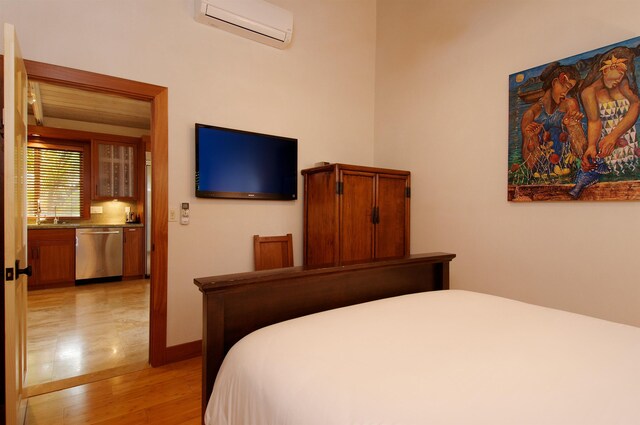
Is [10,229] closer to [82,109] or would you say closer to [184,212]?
[184,212]

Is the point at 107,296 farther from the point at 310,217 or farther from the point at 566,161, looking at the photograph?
the point at 566,161

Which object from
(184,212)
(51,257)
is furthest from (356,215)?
(51,257)

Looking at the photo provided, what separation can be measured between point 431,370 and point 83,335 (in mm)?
3489

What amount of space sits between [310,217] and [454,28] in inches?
84.7

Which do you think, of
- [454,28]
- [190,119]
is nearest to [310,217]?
[190,119]

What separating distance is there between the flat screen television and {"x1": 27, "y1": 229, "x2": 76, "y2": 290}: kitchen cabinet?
3647 millimetres

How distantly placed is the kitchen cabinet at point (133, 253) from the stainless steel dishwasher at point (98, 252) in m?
0.07

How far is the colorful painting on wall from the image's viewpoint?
2.08 meters

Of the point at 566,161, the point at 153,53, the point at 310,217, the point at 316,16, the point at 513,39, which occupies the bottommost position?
the point at 310,217

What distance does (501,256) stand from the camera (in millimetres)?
2729

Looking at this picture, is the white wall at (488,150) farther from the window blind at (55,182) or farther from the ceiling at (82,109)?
the window blind at (55,182)

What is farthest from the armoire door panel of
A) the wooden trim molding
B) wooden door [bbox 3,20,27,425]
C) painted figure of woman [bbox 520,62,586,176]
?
wooden door [bbox 3,20,27,425]

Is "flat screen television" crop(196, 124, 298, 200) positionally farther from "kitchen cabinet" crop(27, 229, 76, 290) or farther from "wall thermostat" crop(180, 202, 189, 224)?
"kitchen cabinet" crop(27, 229, 76, 290)

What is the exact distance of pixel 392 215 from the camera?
3.35 meters
